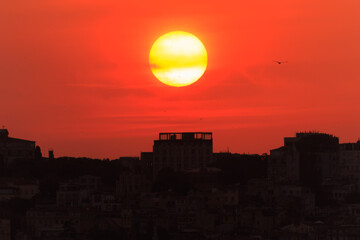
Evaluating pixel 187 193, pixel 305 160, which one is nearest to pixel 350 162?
pixel 305 160

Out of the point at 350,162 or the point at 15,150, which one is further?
the point at 350,162

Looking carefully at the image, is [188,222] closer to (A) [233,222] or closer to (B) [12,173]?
(A) [233,222]

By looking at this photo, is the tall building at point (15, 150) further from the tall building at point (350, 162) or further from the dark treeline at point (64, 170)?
the tall building at point (350, 162)

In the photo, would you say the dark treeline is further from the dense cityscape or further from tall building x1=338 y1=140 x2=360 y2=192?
tall building x1=338 y1=140 x2=360 y2=192

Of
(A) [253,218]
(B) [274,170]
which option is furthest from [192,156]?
(A) [253,218]

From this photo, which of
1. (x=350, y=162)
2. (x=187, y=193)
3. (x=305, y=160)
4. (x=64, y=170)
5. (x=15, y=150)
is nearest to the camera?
(x=187, y=193)

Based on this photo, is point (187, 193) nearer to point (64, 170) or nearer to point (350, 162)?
point (64, 170)
